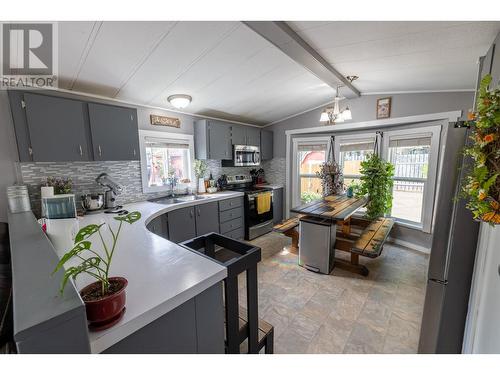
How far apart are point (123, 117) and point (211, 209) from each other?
63.6 inches

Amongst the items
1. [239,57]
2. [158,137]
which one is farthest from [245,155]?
[239,57]

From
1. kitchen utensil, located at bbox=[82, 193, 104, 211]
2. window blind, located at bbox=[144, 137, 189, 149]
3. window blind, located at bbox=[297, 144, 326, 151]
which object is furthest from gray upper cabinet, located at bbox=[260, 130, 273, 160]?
kitchen utensil, located at bbox=[82, 193, 104, 211]

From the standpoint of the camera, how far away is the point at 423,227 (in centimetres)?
325

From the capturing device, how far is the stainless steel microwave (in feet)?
12.9

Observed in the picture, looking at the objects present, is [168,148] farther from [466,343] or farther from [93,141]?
[466,343]

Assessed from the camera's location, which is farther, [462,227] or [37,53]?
[37,53]

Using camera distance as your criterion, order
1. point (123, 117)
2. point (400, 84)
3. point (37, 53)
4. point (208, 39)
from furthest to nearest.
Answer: point (400, 84), point (123, 117), point (208, 39), point (37, 53)

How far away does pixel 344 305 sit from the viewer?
6.96 ft

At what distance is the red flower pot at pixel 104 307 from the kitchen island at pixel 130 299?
3 cm

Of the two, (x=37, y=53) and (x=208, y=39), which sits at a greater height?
(x=208, y=39)

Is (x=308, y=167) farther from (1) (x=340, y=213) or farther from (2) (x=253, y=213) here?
(1) (x=340, y=213)

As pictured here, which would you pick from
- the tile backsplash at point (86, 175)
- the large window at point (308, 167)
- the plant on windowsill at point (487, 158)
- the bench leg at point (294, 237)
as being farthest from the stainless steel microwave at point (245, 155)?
the plant on windowsill at point (487, 158)
